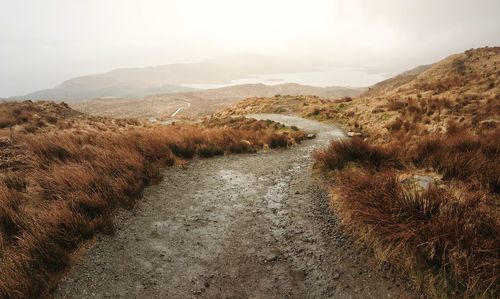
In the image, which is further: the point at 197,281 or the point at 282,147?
the point at 282,147

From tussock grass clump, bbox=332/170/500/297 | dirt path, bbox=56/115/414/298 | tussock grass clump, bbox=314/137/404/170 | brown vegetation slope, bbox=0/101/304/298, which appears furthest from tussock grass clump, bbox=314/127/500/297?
brown vegetation slope, bbox=0/101/304/298

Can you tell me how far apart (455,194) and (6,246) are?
619cm

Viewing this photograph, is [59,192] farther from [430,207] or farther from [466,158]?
[466,158]

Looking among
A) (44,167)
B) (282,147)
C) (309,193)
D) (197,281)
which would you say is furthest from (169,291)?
(282,147)

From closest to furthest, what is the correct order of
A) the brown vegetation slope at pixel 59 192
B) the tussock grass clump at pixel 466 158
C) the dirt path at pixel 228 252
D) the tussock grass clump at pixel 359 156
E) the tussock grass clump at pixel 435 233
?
1. the tussock grass clump at pixel 435 233
2. the brown vegetation slope at pixel 59 192
3. the dirt path at pixel 228 252
4. the tussock grass clump at pixel 466 158
5. the tussock grass clump at pixel 359 156

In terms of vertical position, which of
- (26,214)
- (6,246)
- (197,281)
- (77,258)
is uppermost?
(26,214)

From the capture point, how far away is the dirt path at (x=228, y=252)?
247 centimetres

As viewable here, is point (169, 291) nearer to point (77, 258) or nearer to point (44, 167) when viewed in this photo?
point (77, 258)

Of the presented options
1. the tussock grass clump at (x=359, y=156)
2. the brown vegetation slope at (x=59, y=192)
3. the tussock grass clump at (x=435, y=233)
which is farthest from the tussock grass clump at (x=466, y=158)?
the brown vegetation slope at (x=59, y=192)

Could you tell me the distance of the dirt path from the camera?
8.12 feet

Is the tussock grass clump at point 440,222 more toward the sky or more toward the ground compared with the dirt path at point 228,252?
more toward the sky

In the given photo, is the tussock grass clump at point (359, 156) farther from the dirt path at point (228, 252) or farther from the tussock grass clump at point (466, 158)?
the dirt path at point (228, 252)

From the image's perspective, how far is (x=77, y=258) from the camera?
8.59 ft

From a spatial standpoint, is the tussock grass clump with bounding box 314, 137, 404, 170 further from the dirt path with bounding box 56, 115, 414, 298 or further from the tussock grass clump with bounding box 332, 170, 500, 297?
the tussock grass clump with bounding box 332, 170, 500, 297
